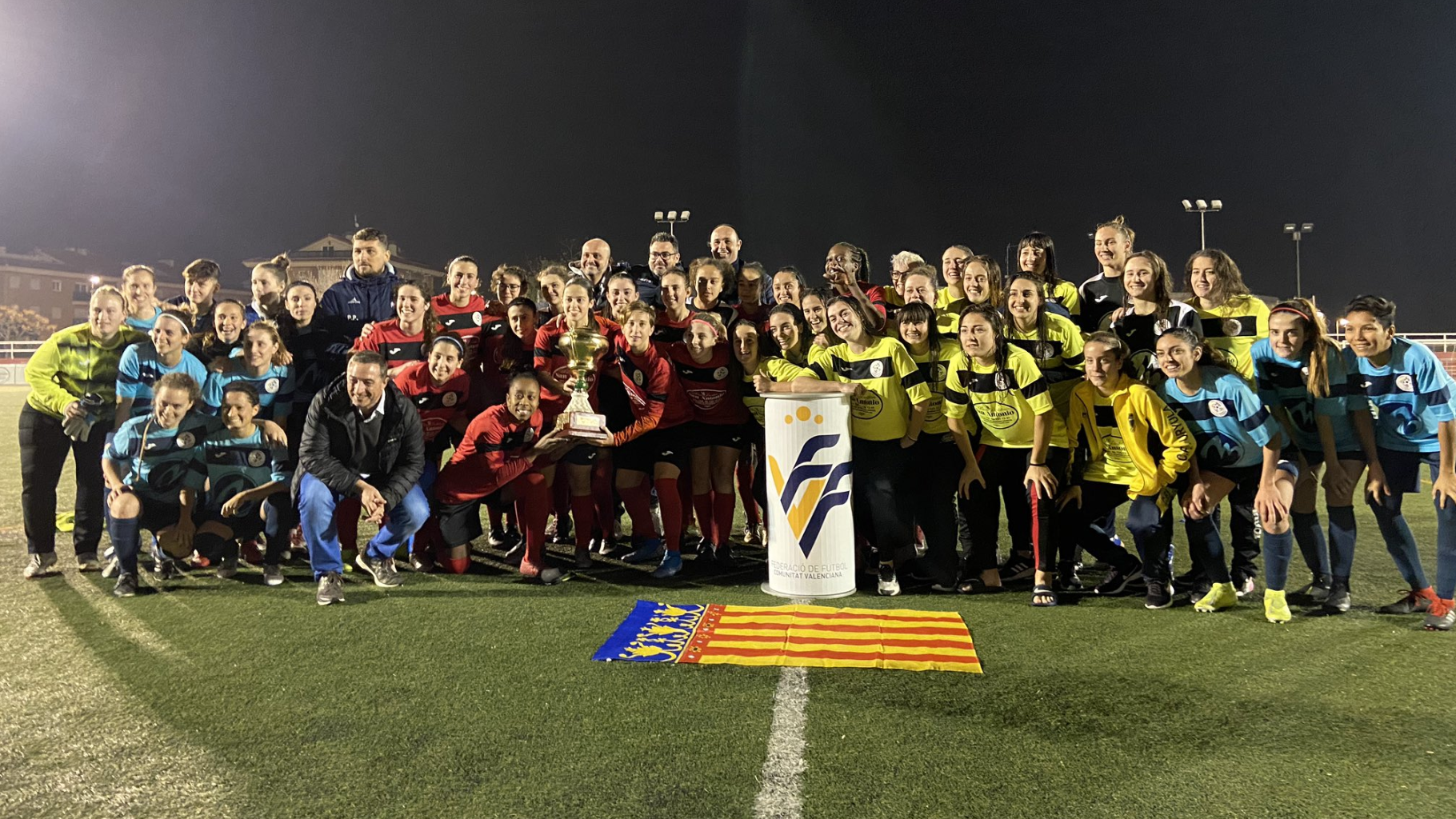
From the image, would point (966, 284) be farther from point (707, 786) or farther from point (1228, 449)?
point (707, 786)

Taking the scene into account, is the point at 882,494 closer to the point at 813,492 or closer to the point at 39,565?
the point at 813,492

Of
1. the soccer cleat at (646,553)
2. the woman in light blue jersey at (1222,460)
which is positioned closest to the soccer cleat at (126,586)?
the soccer cleat at (646,553)

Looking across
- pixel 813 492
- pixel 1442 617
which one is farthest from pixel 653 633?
pixel 1442 617

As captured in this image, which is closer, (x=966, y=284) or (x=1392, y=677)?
(x=1392, y=677)

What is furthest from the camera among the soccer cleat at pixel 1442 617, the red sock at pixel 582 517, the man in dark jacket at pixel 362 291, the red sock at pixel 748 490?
the red sock at pixel 748 490

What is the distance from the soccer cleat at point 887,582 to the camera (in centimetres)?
479

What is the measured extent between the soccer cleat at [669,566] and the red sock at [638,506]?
0.41 m

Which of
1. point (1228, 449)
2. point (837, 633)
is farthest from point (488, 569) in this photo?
point (1228, 449)

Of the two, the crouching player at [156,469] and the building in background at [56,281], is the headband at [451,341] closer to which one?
the crouching player at [156,469]

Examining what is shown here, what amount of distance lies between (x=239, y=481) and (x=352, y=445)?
0.81 m

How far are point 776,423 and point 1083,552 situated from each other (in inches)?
109

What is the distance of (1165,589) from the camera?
178 inches

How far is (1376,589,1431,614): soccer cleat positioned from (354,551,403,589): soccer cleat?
17.4 feet

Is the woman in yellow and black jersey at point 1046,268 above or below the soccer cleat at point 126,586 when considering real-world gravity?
above
